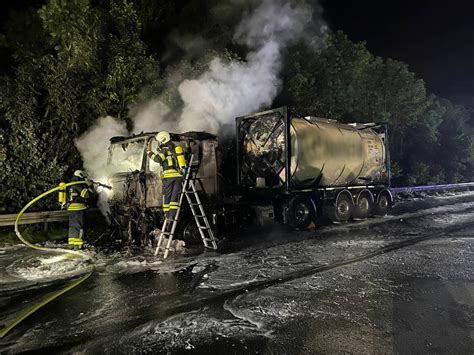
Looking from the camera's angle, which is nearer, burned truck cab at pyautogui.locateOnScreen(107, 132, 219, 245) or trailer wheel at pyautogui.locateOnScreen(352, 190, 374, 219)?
burned truck cab at pyautogui.locateOnScreen(107, 132, 219, 245)

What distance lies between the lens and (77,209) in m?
7.68

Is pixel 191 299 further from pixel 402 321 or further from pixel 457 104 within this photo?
pixel 457 104

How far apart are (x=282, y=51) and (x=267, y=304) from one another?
13.3m

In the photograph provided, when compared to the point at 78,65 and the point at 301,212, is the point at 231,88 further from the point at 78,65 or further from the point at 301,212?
the point at 301,212

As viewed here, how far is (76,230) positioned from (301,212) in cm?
565

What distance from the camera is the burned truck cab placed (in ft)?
23.7

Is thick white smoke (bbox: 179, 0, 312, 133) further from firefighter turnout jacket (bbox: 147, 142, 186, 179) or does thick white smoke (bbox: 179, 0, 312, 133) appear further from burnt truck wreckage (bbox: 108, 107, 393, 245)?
firefighter turnout jacket (bbox: 147, 142, 186, 179)

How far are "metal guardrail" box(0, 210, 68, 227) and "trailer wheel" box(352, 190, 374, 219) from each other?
27.7 feet

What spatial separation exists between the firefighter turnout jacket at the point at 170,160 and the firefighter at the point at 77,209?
78.7 inches

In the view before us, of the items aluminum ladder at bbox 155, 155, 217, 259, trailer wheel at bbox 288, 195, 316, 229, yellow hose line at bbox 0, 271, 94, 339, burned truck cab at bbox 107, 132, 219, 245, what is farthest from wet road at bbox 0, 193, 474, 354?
trailer wheel at bbox 288, 195, 316, 229

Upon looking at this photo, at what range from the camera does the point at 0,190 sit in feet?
30.5

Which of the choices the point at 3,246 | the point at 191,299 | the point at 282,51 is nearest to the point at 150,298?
the point at 191,299

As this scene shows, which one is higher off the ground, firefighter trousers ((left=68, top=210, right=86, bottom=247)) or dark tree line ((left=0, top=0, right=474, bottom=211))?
dark tree line ((left=0, top=0, right=474, bottom=211))

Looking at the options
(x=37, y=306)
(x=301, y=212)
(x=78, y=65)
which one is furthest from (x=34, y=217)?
(x=301, y=212)
